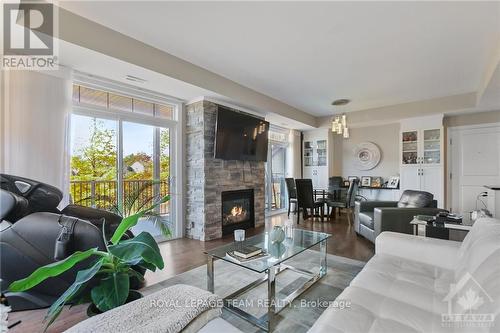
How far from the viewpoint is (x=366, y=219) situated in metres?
3.59

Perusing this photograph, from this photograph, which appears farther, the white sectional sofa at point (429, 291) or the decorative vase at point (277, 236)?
the decorative vase at point (277, 236)

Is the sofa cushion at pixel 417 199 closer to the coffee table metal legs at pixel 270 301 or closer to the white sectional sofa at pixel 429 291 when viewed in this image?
the white sectional sofa at pixel 429 291

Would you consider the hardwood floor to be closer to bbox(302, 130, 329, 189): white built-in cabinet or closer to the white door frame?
bbox(302, 130, 329, 189): white built-in cabinet

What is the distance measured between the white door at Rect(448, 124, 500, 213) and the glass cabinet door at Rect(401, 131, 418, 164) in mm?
762

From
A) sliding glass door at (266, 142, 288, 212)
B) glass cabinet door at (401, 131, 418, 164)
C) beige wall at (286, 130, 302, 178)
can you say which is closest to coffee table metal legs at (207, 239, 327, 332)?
sliding glass door at (266, 142, 288, 212)

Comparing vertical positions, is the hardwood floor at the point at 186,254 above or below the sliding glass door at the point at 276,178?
below

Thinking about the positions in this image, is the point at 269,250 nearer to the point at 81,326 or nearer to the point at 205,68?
the point at 81,326

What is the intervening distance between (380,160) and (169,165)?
5.09 meters

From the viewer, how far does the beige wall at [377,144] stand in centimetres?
587

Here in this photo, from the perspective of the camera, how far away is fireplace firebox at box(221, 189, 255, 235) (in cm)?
420

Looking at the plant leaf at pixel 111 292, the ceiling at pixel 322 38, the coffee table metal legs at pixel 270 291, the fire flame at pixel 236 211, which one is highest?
the ceiling at pixel 322 38

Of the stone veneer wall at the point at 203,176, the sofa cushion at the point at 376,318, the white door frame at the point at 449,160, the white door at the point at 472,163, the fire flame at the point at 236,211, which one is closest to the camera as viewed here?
the sofa cushion at the point at 376,318

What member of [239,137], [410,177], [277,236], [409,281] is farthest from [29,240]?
[410,177]

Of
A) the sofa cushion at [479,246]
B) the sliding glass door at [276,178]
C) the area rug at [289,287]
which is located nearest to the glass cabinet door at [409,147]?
the sliding glass door at [276,178]
